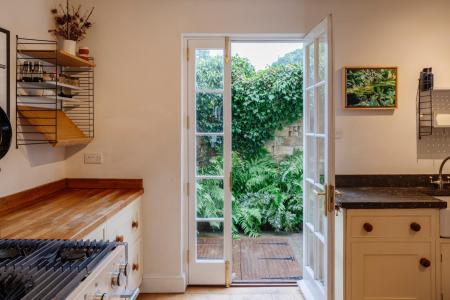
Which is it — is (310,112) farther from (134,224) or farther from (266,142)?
(266,142)

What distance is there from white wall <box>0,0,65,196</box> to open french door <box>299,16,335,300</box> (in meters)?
1.87

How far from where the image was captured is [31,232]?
163 cm

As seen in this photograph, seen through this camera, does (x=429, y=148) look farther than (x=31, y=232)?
Yes

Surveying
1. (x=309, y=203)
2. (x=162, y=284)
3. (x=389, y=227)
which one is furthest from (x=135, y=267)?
(x=389, y=227)

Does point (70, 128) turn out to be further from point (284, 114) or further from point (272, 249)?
point (284, 114)

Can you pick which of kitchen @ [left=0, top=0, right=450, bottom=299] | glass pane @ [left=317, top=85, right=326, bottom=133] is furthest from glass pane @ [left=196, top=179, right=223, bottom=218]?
glass pane @ [left=317, top=85, right=326, bottom=133]

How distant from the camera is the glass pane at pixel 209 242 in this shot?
3.09 metres

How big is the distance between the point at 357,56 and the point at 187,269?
7.27ft

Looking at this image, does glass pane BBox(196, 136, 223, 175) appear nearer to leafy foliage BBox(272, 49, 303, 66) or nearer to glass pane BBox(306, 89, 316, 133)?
glass pane BBox(306, 89, 316, 133)

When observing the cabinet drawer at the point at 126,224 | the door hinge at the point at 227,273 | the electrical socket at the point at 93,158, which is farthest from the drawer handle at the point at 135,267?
the electrical socket at the point at 93,158

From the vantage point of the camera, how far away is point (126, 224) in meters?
2.45

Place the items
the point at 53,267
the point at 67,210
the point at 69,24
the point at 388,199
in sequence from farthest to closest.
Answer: the point at 69,24 < the point at 388,199 < the point at 67,210 < the point at 53,267

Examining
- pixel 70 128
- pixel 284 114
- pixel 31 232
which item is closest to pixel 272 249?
pixel 284 114

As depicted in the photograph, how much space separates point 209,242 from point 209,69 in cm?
145
